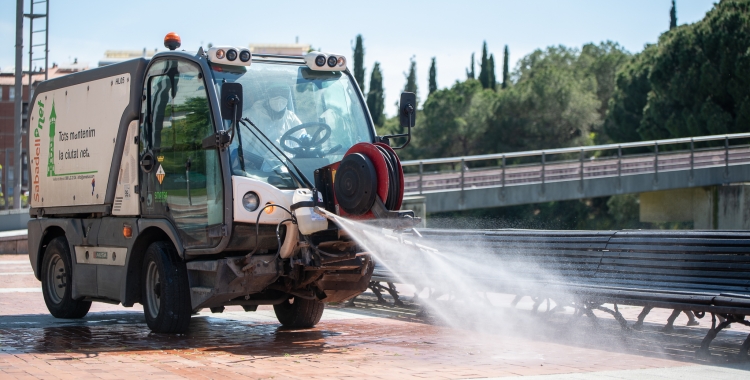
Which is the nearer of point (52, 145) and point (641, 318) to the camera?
point (641, 318)

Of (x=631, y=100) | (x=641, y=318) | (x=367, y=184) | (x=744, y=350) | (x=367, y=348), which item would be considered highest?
(x=631, y=100)

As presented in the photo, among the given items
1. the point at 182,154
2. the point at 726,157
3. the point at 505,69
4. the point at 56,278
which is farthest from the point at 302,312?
the point at 505,69

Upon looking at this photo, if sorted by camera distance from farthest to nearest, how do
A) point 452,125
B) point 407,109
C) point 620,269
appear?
point 452,125 < point 407,109 < point 620,269

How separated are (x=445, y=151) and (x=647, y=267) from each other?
69700mm

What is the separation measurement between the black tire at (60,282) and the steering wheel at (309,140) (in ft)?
12.2

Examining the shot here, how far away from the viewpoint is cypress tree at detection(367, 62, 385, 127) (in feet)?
282

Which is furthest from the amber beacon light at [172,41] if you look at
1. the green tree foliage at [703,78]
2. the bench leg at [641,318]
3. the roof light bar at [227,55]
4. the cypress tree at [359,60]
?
the cypress tree at [359,60]

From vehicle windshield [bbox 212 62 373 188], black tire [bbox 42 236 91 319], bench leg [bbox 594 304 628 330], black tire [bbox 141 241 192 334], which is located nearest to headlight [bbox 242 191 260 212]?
vehicle windshield [bbox 212 62 373 188]

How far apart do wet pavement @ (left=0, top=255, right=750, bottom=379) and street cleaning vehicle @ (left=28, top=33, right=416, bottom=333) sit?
46cm

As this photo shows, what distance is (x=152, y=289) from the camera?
10023 millimetres

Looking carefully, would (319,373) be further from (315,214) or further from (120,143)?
(120,143)

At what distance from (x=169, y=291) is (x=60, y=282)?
3.12 metres

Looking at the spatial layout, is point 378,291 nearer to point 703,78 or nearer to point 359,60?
point 703,78

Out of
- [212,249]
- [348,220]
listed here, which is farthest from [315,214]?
[212,249]
